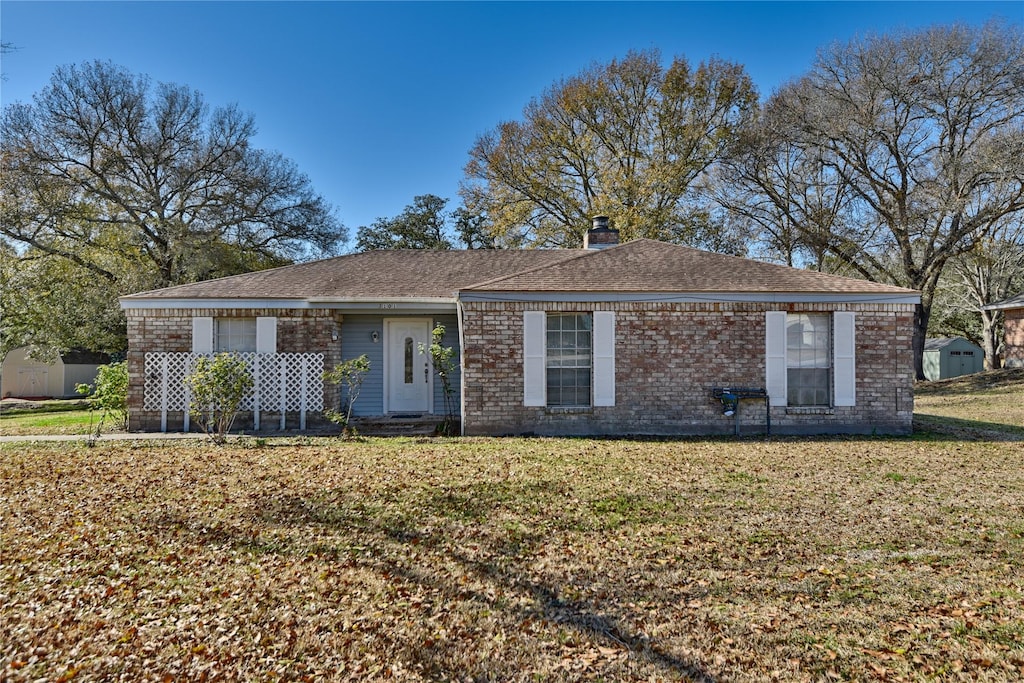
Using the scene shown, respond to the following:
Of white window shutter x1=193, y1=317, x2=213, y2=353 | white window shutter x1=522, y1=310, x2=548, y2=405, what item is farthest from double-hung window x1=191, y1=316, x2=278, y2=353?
white window shutter x1=522, y1=310, x2=548, y2=405

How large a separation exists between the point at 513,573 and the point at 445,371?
7.20 m

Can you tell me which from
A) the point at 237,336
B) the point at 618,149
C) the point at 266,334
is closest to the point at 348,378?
→ the point at 266,334

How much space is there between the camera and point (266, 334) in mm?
11039

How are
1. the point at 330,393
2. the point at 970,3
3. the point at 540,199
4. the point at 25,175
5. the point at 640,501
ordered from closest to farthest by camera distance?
the point at 640,501, the point at 330,393, the point at 970,3, the point at 25,175, the point at 540,199

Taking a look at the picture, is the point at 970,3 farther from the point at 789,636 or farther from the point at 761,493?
the point at 789,636

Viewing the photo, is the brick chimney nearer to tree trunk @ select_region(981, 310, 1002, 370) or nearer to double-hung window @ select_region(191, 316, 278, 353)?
double-hung window @ select_region(191, 316, 278, 353)

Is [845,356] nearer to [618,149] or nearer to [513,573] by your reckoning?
[513,573]

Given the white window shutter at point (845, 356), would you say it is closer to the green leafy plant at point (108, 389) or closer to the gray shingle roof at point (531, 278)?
the gray shingle roof at point (531, 278)

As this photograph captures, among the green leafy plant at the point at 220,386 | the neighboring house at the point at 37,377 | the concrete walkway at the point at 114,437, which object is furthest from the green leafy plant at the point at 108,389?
the neighboring house at the point at 37,377

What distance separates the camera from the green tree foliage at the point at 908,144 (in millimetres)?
18547

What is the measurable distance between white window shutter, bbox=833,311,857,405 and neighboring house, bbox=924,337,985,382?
1987 centimetres

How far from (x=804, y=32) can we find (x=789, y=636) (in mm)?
21889

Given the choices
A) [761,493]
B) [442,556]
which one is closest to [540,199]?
[761,493]

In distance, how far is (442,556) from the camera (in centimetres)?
439
